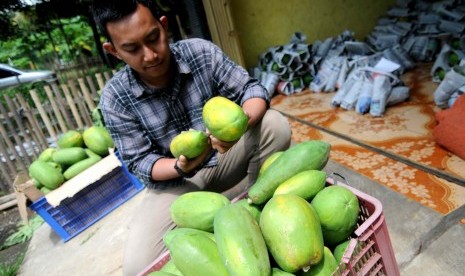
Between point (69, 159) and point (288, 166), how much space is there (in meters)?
2.77

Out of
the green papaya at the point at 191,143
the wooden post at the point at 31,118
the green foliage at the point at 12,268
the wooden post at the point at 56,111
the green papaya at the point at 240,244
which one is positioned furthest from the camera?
the wooden post at the point at 56,111

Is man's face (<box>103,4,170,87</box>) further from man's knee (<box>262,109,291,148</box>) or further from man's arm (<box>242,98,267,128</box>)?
man's knee (<box>262,109,291,148</box>)

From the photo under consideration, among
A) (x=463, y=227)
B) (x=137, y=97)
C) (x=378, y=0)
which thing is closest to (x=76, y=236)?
(x=137, y=97)

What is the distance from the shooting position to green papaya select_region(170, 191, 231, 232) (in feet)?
3.81

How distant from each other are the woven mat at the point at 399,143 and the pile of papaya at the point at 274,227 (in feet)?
4.28

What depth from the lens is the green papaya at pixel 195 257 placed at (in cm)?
95

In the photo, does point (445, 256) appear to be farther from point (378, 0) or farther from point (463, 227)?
point (378, 0)

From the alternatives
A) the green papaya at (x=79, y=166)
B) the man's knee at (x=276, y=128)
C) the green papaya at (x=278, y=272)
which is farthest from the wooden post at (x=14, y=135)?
the green papaya at (x=278, y=272)

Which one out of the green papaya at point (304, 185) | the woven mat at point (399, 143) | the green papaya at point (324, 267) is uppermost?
the green papaya at point (304, 185)

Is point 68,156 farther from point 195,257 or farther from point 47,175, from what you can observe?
point 195,257

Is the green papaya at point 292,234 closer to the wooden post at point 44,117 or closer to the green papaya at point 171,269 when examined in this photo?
the green papaya at point 171,269

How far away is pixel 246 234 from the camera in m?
0.97

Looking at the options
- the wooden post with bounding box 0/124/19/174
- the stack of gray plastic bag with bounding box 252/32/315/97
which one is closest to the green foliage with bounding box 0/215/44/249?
the wooden post with bounding box 0/124/19/174

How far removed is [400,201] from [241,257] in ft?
5.46
